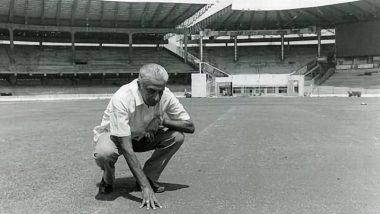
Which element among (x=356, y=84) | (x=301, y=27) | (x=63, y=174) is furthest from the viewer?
(x=301, y=27)

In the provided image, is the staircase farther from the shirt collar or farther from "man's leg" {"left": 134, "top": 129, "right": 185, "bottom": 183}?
the shirt collar

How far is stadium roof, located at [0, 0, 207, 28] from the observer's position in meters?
56.2

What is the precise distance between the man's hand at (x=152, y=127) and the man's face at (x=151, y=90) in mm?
372

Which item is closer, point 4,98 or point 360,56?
point 4,98

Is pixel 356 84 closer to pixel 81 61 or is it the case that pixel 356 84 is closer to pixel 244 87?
pixel 244 87

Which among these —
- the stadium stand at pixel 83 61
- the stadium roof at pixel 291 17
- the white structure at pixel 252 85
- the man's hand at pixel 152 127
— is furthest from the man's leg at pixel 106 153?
the stadium roof at pixel 291 17

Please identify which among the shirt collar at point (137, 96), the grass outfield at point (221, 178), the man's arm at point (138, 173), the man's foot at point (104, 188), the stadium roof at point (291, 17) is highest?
the stadium roof at point (291, 17)

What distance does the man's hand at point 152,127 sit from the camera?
16.3 ft

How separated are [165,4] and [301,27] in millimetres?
24600

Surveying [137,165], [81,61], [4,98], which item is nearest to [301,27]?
[81,61]

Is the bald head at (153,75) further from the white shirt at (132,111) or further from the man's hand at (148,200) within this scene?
the man's hand at (148,200)

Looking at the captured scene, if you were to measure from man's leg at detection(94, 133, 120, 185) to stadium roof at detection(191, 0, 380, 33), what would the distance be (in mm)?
58714

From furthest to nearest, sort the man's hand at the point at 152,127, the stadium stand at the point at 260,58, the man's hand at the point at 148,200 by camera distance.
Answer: the stadium stand at the point at 260,58, the man's hand at the point at 152,127, the man's hand at the point at 148,200

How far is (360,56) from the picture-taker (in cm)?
6519
